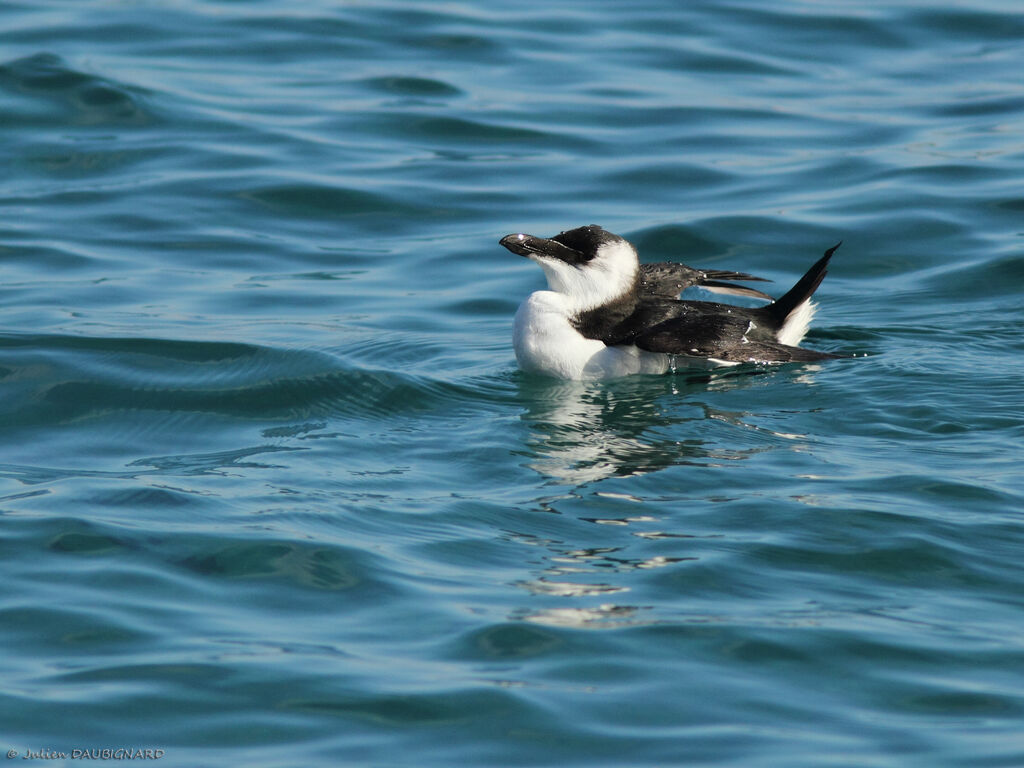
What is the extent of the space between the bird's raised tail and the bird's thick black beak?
1.14 meters

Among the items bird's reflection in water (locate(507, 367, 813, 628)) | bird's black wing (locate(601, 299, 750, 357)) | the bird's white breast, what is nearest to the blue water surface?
bird's reflection in water (locate(507, 367, 813, 628))

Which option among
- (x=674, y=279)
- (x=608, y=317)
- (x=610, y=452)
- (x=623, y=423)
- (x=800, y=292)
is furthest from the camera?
(x=674, y=279)

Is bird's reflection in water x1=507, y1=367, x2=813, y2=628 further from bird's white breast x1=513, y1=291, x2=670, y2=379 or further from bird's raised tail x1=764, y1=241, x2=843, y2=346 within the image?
bird's raised tail x1=764, y1=241, x2=843, y2=346

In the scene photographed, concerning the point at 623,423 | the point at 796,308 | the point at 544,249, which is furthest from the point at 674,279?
the point at 623,423

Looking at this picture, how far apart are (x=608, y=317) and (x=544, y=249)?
532 mm

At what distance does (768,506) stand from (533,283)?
4788mm

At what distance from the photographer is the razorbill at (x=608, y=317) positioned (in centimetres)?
818

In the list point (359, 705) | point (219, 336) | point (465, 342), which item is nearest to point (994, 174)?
point (465, 342)

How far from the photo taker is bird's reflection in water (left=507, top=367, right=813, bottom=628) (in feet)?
18.7

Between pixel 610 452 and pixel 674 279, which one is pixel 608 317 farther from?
pixel 610 452

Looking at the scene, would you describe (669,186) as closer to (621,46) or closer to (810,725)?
(621,46)

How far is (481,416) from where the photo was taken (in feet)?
26.2

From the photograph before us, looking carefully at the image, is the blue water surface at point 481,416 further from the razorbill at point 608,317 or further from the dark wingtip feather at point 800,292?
the dark wingtip feather at point 800,292

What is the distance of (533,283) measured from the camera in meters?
11.0
